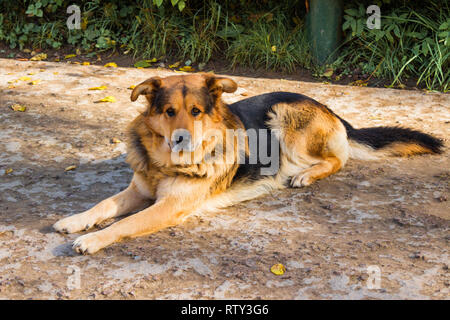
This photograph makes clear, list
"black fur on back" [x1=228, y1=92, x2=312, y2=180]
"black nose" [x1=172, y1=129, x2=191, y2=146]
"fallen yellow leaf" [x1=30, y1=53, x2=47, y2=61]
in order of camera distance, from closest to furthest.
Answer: "black nose" [x1=172, y1=129, x2=191, y2=146], "black fur on back" [x1=228, y1=92, x2=312, y2=180], "fallen yellow leaf" [x1=30, y1=53, x2=47, y2=61]

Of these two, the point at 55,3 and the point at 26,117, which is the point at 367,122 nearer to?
the point at 26,117

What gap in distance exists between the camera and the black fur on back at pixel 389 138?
16.1ft

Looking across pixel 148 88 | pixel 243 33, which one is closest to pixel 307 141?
pixel 148 88

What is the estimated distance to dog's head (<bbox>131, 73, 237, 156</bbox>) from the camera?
3.58 metres

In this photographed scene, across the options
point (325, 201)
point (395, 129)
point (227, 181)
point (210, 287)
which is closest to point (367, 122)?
point (395, 129)

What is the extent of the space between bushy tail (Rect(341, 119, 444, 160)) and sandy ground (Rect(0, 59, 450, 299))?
105mm

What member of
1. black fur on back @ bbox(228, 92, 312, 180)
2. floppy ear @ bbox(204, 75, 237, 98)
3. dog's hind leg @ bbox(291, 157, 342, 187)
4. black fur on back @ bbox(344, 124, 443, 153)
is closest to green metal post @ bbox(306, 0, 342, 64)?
black fur on back @ bbox(344, 124, 443, 153)

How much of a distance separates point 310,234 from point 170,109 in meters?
1.36

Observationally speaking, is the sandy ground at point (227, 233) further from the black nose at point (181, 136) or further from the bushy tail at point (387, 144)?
the black nose at point (181, 136)

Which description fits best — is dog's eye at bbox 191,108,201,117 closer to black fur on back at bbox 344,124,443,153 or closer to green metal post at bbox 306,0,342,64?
black fur on back at bbox 344,124,443,153

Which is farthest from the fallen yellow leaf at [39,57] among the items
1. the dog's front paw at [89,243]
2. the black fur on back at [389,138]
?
the dog's front paw at [89,243]

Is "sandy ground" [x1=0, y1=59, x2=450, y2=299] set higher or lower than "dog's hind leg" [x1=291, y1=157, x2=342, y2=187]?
lower

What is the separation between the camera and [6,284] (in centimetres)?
291

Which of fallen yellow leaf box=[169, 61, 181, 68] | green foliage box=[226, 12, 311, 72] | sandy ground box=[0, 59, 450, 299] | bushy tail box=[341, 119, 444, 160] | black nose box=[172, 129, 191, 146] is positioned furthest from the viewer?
fallen yellow leaf box=[169, 61, 181, 68]
